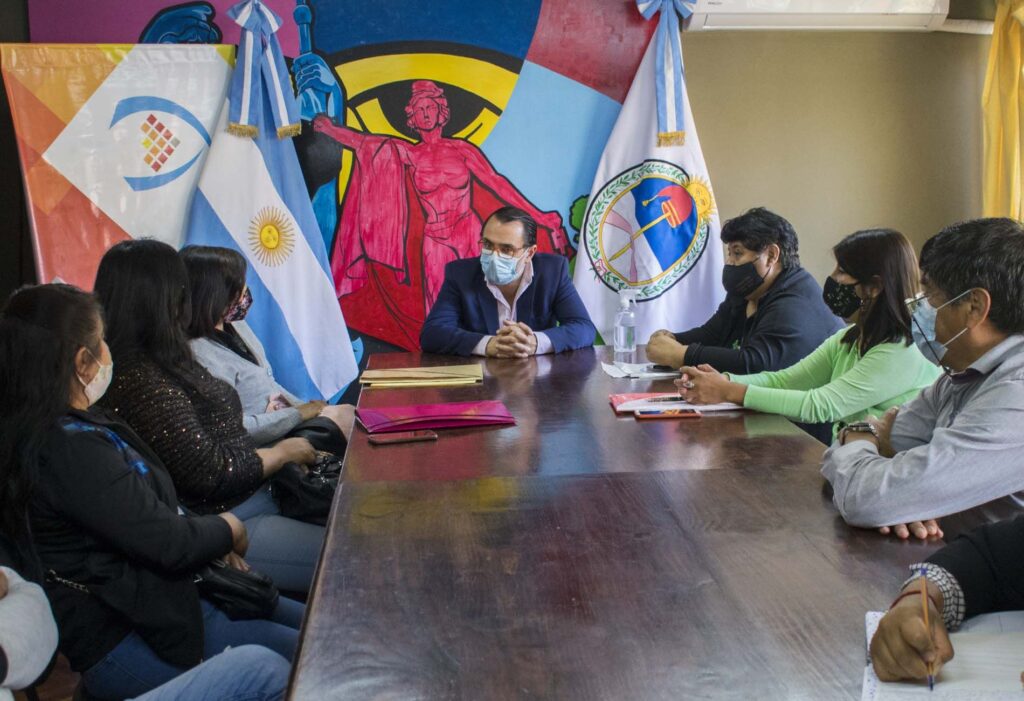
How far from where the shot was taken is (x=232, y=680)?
1.38m

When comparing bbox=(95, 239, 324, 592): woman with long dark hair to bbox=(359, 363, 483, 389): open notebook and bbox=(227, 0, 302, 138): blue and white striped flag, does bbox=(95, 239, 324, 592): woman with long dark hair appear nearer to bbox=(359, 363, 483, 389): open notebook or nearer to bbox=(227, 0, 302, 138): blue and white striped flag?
bbox=(359, 363, 483, 389): open notebook

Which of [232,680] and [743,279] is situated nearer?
[232,680]

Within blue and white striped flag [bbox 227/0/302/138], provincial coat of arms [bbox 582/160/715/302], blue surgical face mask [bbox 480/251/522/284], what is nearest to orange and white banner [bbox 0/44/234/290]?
blue and white striped flag [bbox 227/0/302/138]

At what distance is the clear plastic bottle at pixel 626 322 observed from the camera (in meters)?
3.60

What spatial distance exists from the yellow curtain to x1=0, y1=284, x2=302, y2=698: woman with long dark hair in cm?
366

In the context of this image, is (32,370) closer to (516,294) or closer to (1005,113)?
(516,294)

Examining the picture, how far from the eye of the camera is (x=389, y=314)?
4289 mm

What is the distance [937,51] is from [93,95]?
12.0 feet

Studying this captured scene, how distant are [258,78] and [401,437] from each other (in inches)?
94.8

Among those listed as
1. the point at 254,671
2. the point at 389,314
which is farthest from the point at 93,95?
the point at 254,671

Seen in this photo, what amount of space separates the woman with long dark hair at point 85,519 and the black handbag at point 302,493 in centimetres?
60

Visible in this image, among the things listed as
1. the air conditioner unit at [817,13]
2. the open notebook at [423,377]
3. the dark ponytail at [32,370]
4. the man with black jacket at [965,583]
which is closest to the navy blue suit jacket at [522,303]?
the open notebook at [423,377]

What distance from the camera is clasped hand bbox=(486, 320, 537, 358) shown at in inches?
125

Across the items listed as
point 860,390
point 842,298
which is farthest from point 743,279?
point 860,390
